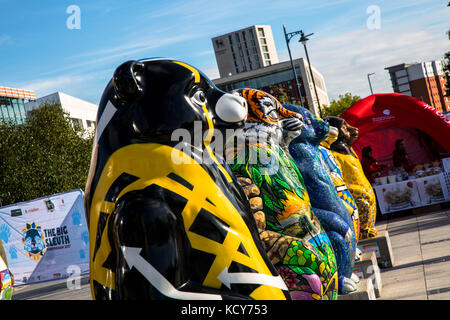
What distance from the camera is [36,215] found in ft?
41.3

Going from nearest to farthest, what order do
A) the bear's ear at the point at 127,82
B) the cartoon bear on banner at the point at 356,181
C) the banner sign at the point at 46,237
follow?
the bear's ear at the point at 127,82
the cartoon bear on banner at the point at 356,181
the banner sign at the point at 46,237

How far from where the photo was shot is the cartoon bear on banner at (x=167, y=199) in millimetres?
1665

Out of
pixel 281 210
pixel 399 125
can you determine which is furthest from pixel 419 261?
pixel 399 125

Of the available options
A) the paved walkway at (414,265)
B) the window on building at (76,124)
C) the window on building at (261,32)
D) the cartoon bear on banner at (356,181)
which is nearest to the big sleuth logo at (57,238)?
the paved walkway at (414,265)

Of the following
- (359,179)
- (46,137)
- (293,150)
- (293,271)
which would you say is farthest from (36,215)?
(46,137)

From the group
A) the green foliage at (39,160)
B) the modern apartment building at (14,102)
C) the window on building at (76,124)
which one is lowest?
the green foliage at (39,160)

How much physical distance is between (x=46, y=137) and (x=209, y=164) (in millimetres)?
25478

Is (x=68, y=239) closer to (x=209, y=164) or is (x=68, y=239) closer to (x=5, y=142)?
(x=209, y=164)

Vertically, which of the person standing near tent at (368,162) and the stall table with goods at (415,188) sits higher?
the person standing near tent at (368,162)

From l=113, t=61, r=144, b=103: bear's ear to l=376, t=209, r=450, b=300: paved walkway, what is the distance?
13.7 feet

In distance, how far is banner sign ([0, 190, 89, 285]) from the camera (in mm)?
12086

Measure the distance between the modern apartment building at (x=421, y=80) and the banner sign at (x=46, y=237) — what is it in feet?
403

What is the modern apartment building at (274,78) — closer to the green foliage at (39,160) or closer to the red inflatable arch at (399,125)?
the green foliage at (39,160)
